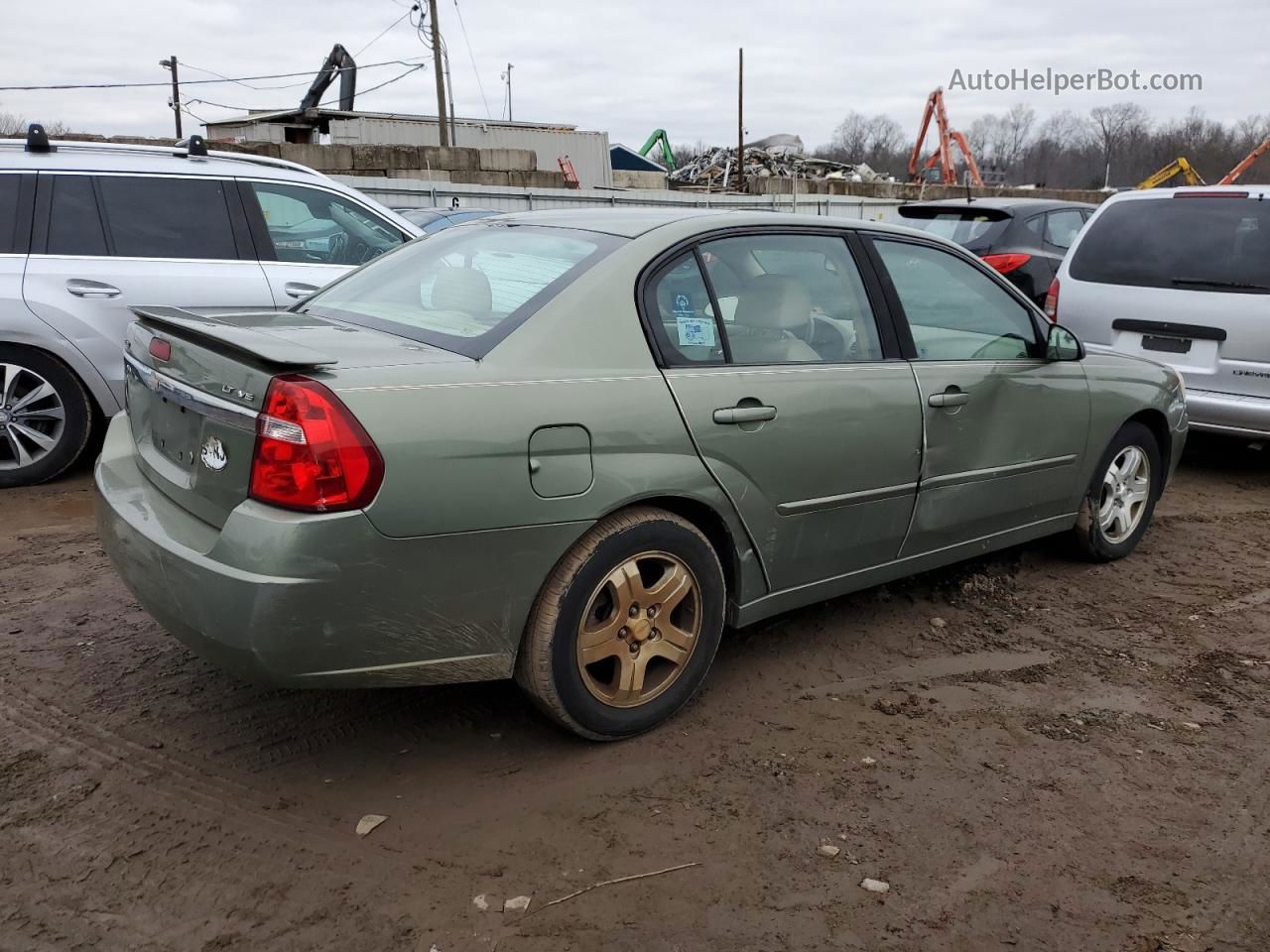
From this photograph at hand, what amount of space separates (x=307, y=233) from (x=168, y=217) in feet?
2.56

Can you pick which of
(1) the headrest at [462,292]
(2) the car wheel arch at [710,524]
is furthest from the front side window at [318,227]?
(2) the car wheel arch at [710,524]

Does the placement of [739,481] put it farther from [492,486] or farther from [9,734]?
[9,734]

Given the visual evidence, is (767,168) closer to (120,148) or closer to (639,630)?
(120,148)

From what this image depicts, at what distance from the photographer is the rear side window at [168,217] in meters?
5.85

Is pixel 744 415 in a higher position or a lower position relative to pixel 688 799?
higher

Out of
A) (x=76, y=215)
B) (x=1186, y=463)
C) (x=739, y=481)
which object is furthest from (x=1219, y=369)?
(x=76, y=215)

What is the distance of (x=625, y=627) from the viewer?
3051mm

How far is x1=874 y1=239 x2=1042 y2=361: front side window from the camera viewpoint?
3.89 m

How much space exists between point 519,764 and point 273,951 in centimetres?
92

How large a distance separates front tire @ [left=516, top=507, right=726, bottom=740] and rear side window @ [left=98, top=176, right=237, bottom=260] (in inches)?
163

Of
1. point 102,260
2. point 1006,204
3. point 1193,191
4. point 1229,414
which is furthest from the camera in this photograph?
point 1006,204

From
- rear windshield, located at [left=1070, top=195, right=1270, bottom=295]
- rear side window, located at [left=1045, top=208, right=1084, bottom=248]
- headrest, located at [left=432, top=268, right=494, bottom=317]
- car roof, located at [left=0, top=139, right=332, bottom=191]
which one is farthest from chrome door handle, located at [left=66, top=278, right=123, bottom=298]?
rear side window, located at [left=1045, top=208, right=1084, bottom=248]

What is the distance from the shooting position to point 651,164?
46.1 metres

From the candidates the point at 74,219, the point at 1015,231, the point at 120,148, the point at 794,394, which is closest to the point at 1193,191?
the point at 1015,231
